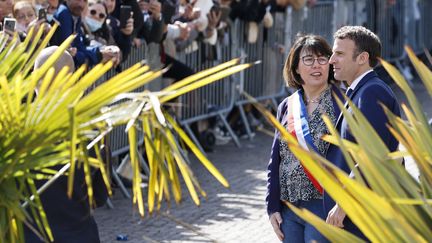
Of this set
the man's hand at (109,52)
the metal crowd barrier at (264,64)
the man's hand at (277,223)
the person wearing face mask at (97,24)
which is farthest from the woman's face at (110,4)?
the man's hand at (277,223)

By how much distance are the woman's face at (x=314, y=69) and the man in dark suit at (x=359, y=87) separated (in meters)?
0.16

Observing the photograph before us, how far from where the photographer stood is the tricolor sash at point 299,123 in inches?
231

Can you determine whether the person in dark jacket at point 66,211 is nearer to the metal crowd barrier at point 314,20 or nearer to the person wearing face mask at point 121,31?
the person wearing face mask at point 121,31

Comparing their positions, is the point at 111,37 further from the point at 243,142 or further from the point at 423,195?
the point at 423,195

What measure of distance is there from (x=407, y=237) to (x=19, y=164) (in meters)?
1.13

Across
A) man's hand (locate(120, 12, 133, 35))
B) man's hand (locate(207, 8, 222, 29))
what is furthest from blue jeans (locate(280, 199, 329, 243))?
man's hand (locate(207, 8, 222, 29))

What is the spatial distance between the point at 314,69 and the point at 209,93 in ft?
26.9

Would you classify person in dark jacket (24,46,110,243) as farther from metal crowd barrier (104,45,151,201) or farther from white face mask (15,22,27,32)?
metal crowd barrier (104,45,151,201)

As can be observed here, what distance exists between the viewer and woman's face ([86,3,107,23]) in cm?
1075

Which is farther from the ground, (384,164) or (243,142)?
(384,164)

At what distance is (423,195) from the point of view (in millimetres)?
3424

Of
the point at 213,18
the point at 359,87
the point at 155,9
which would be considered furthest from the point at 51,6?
the point at 359,87

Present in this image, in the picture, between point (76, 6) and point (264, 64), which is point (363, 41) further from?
point (264, 64)

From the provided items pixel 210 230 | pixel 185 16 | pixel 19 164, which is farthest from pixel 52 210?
pixel 185 16
